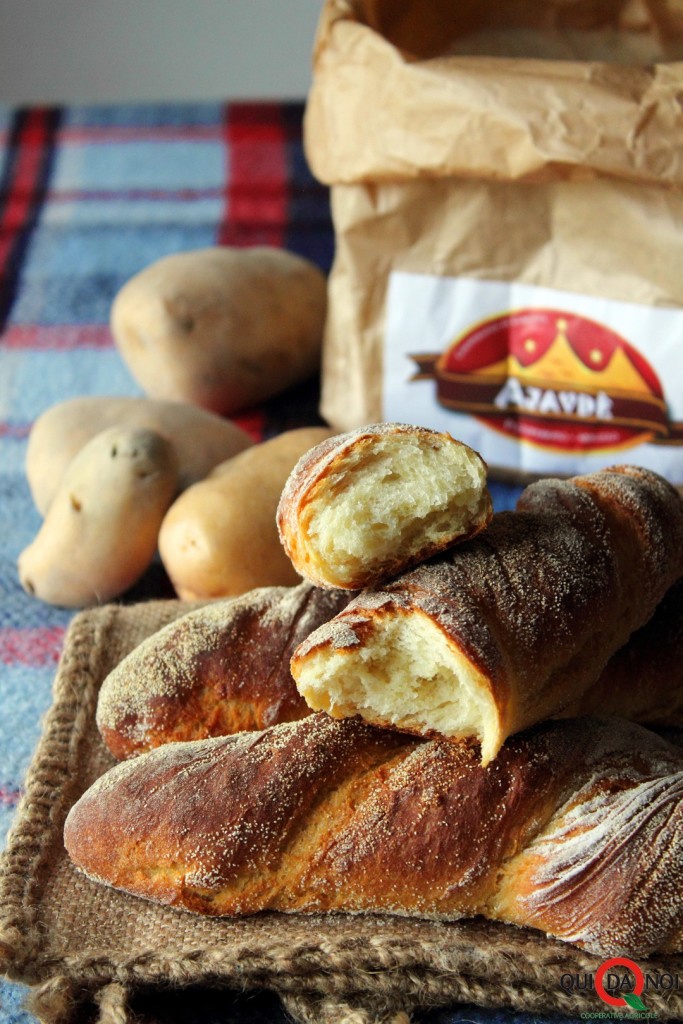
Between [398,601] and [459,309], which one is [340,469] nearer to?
[398,601]

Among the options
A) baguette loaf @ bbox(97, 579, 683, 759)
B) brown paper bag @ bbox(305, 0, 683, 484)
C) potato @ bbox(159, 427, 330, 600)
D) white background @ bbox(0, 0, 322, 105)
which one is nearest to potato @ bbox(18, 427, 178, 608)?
potato @ bbox(159, 427, 330, 600)

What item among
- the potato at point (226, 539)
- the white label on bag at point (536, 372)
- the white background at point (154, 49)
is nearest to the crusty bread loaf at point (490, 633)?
the potato at point (226, 539)

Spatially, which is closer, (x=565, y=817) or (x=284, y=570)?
(x=565, y=817)

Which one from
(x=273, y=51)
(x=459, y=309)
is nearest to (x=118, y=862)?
(x=459, y=309)

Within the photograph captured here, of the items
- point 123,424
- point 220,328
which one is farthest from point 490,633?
point 220,328

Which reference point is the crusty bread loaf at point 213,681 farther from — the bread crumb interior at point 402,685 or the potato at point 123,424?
the potato at point 123,424

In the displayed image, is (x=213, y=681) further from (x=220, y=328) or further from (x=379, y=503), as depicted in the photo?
(x=220, y=328)

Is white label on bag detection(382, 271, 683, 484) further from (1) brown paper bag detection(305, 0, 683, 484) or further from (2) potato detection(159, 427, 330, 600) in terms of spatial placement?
(2) potato detection(159, 427, 330, 600)
